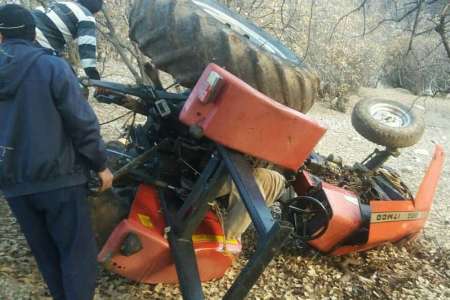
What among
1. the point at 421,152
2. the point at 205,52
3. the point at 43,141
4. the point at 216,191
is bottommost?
the point at 421,152

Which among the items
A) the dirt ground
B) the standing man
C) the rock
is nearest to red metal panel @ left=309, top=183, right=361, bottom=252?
the dirt ground

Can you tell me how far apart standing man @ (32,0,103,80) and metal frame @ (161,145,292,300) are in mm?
2352

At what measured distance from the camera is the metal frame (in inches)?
83.4

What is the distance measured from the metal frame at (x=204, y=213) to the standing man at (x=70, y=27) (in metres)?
2.35

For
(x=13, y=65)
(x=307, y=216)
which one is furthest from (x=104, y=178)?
(x=307, y=216)

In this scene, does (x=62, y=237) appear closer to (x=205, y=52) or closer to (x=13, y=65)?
(x=13, y=65)

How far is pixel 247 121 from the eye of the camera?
2422mm

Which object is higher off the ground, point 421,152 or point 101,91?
point 101,91

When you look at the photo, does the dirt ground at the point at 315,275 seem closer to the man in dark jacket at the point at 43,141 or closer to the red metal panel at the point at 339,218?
the red metal panel at the point at 339,218

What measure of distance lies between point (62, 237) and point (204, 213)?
86 centimetres

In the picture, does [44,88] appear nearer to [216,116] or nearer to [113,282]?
[216,116]

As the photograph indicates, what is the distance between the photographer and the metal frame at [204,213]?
2.12 meters

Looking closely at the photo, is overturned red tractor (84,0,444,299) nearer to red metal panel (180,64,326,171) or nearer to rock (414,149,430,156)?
red metal panel (180,64,326,171)

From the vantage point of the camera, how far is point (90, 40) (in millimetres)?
4977
